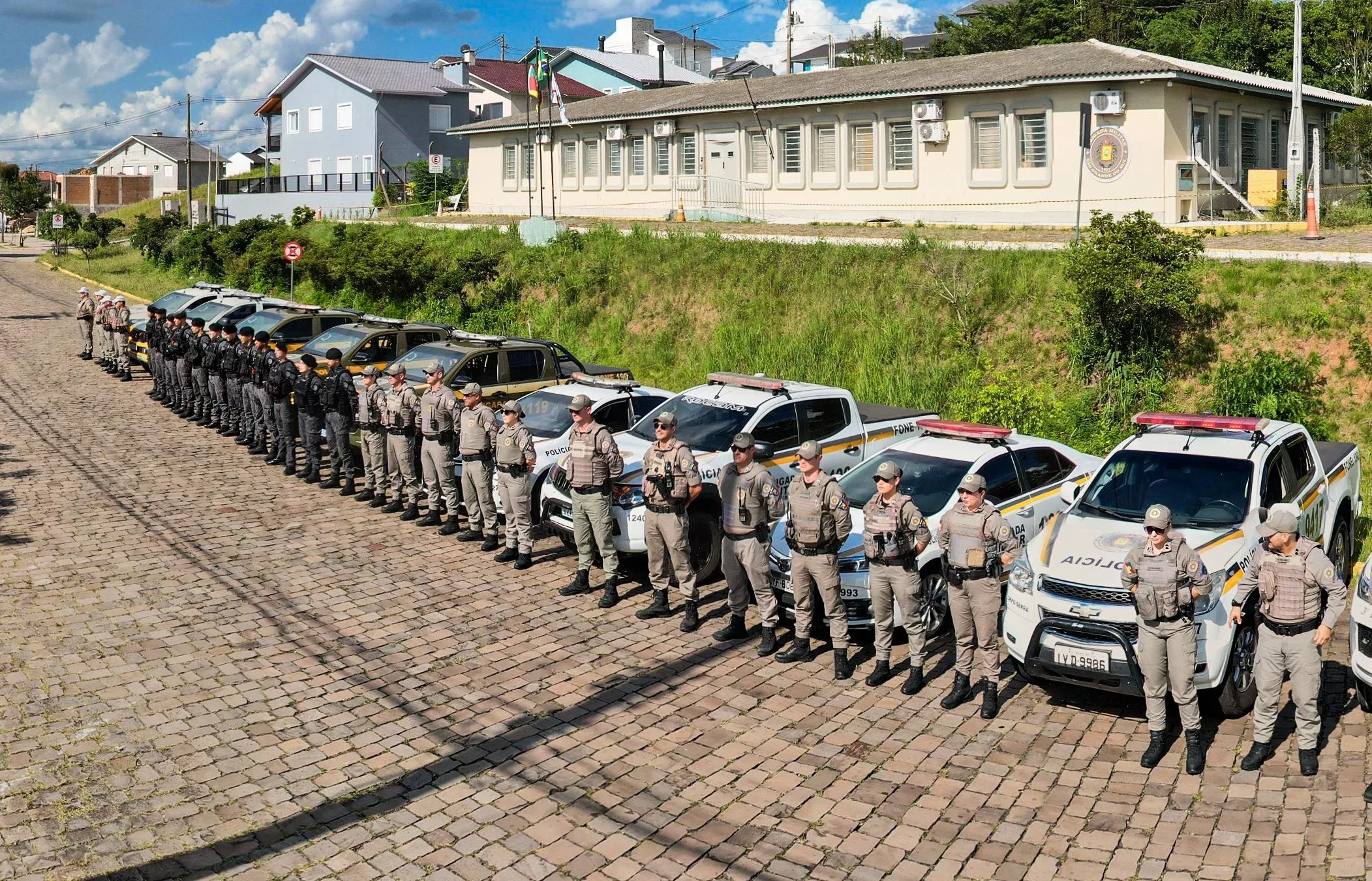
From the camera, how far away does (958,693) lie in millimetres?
8984

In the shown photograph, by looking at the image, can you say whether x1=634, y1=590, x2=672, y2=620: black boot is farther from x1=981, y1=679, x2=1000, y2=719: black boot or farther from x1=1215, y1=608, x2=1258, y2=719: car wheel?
x1=1215, y1=608, x2=1258, y2=719: car wheel

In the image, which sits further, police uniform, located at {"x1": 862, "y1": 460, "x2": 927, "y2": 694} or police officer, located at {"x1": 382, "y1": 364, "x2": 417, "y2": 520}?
police officer, located at {"x1": 382, "y1": 364, "x2": 417, "y2": 520}

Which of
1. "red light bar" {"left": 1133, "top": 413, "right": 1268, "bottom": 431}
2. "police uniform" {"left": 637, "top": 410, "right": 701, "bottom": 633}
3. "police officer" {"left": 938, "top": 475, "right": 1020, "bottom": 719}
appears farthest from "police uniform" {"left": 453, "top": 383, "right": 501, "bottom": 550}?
"red light bar" {"left": 1133, "top": 413, "right": 1268, "bottom": 431}

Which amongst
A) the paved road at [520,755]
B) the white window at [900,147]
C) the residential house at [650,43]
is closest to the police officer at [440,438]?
the paved road at [520,755]

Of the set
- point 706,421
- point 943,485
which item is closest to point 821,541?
point 943,485

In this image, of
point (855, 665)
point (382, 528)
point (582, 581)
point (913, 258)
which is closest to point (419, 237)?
point (913, 258)

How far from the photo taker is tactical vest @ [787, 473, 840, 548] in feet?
30.9

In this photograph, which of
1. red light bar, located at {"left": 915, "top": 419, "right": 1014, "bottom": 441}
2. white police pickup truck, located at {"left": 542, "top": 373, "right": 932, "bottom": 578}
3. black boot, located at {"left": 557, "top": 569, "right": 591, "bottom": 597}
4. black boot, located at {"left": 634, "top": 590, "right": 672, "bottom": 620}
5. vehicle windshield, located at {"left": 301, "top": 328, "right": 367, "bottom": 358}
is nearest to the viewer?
black boot, located at {"left": 634, "top": 590, "right": 672, "bottom": 620}

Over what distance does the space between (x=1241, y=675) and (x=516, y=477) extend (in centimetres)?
683

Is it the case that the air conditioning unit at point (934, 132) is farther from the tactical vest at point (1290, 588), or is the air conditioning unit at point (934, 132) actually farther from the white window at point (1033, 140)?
the tactical vest at point (1290, 588)

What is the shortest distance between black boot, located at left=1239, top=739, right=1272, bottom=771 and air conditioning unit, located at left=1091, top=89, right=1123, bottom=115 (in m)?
19.4

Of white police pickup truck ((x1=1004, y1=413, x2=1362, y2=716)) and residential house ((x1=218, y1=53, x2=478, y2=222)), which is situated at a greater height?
residential house ((x1=218, y1=53, x2=478, y2=222))

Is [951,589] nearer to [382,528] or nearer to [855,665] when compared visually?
[855,665]

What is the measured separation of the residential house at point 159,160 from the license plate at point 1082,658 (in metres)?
95.9
